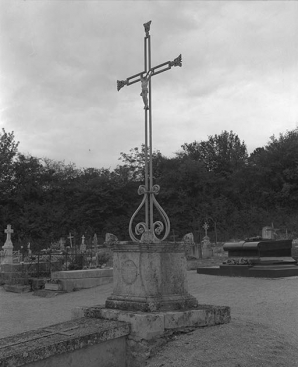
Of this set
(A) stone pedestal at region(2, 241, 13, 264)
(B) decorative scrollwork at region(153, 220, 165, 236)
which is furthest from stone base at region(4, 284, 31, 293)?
(B) decorative scrollwork at region(153, 220, 165, 236)

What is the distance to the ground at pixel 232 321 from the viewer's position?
453cm

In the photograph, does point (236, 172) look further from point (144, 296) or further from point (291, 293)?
point (144, 296)

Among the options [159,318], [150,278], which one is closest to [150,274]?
[150,278]

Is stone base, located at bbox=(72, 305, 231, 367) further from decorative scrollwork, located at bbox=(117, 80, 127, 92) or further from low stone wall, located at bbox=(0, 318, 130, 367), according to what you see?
decorative scrollwork, located at bbox=(117, 80, 127, 92)

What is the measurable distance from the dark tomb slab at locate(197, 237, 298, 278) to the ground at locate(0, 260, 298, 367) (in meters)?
0.78

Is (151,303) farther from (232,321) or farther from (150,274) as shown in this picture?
(232,321)

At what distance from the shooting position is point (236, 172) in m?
43.7

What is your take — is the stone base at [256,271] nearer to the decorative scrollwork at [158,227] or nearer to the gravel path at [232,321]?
the gravel path at [232,321]

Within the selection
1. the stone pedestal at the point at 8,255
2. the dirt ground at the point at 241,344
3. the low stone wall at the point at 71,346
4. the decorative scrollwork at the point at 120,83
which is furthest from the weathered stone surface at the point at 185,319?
the stone pedestal at the point at 8,255

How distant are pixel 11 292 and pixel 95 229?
2412 cm

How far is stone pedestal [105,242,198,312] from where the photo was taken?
5305 millimetres

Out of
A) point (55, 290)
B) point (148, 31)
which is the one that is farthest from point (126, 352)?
point (55, 290)

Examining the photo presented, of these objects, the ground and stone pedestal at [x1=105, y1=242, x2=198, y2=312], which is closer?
the ground

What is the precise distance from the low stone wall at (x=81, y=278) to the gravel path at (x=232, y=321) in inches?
22.0
